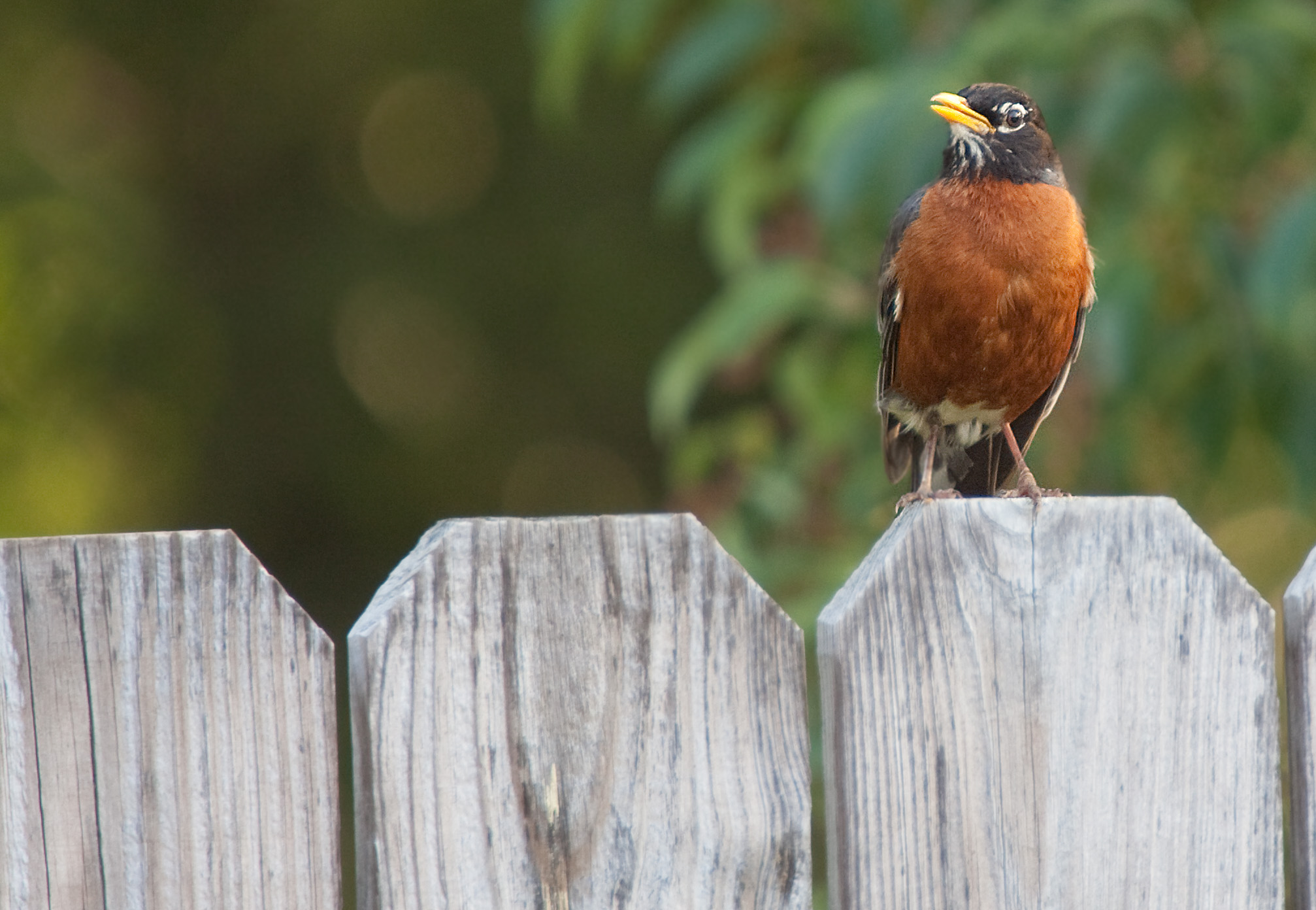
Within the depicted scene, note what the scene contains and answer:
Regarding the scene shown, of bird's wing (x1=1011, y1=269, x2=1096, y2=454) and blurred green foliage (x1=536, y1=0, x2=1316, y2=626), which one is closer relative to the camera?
blurred green foliage (x1=536, y1=0, x2=1316, y2=626)

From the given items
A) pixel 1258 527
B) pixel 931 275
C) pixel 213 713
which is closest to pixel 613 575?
pixel 213 713

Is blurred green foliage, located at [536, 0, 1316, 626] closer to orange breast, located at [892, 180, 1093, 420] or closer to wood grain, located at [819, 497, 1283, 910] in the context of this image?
orange breast, located at [892, 180, 1093, 420]

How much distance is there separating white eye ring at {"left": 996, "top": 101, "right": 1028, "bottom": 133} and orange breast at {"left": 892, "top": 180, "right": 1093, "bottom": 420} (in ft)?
0.55

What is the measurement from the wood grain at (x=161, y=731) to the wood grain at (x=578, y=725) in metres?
0.06

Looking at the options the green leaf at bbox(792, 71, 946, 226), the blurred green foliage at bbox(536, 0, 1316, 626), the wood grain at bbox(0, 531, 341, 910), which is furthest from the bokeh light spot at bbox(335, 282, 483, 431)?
the wood grain at bbox(0, 531, 341, 910)

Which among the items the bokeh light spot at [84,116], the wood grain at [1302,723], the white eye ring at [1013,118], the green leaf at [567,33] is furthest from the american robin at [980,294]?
the bokeh light spot at [84,116]

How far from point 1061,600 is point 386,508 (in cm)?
620

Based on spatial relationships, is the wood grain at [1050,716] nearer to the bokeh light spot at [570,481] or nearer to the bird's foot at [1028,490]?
the bird's foot at [1028,490]

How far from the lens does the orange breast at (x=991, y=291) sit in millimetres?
3229

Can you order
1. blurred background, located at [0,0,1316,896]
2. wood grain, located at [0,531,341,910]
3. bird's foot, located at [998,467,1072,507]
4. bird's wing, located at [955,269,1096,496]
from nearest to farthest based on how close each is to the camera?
1. wood grain, located at [0,531,341,910]
2. bird's foot, located at [998,467,1072,507]
3. blurred background, located at [0,0,1316,896]
4. bird's wing, located at [955,269,1096,496]

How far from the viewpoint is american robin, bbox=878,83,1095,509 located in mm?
3238

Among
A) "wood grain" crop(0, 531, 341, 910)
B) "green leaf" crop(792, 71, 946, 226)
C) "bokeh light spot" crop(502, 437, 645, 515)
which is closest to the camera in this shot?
"wood grain" crop(0, 531, 341, 910)

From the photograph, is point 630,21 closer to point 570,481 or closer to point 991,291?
point 991,291

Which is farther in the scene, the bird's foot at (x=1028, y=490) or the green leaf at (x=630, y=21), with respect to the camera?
the green leaf at (x=630, y=21)
